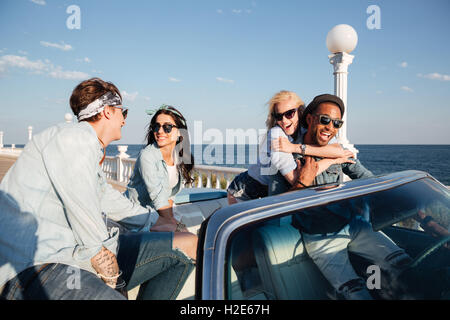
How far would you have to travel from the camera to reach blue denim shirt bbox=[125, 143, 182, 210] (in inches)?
112

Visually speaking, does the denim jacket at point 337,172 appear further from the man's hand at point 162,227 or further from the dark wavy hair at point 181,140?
the dark wavy hair at point 181,140

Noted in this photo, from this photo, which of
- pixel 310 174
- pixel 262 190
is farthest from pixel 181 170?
pixel 310 174

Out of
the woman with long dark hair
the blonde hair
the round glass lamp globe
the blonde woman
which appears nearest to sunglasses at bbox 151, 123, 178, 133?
the woman with long dark hair

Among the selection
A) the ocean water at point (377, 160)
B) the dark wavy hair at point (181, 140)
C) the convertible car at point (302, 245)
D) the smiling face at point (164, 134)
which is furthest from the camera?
the ocean water at point (377, 160)

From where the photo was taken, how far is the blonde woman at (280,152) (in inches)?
93.1

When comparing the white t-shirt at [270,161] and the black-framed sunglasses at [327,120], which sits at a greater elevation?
the black-framed sunglasses at [327,120]

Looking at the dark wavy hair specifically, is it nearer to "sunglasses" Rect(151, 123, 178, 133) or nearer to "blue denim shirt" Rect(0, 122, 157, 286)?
"sunglasses" Rect(151, 123, 178, 133)

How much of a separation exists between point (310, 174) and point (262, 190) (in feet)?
2.18

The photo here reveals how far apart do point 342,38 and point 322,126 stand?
9.51 feet

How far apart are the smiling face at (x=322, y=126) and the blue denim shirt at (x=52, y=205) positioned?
5.23ft

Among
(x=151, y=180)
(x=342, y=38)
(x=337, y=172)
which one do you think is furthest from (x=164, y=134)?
(x=342, y=38)

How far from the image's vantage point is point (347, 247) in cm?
131

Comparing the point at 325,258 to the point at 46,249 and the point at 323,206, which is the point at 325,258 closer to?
the point at 323,206

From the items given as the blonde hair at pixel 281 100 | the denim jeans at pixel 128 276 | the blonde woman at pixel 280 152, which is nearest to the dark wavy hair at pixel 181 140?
the blonde woman at pixel 280 152
